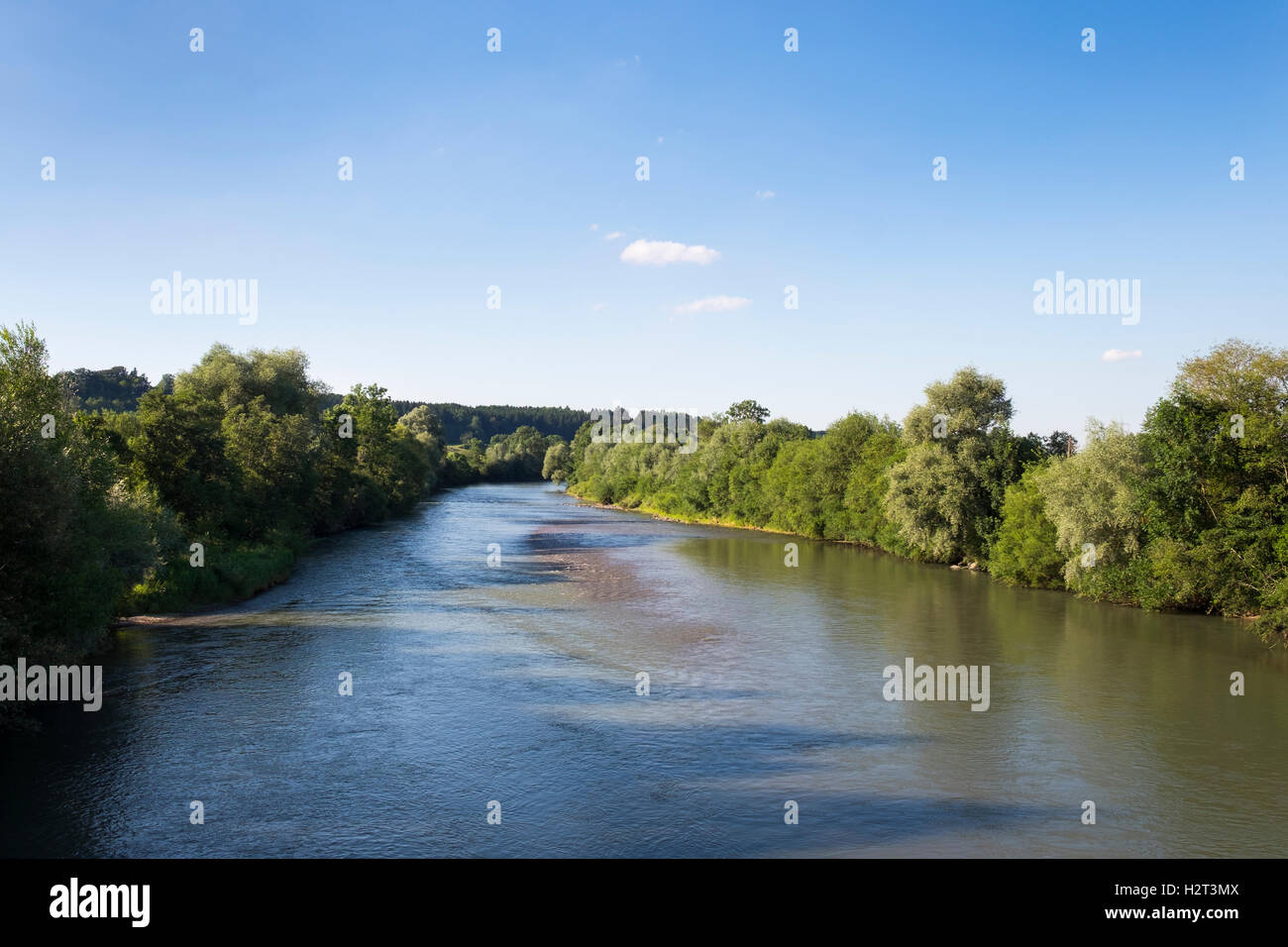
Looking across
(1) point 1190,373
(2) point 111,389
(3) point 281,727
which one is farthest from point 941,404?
(2) point 111,389

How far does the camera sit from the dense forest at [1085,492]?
3025cm

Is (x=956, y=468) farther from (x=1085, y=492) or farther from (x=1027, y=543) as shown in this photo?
(x=1085, y=492)

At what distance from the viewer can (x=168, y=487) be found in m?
37.3

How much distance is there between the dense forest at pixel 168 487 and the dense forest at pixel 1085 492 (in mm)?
35523

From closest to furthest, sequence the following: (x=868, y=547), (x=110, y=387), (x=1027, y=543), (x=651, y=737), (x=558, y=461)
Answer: (x=651, y=737)
(x=1027, y=543)
(x=868, y=547)
(x=110, y=387)
(x=558, y=461)

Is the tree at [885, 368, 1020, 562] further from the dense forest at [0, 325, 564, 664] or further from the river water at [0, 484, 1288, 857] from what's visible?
the dense forest at [0, 325, 564, 664]

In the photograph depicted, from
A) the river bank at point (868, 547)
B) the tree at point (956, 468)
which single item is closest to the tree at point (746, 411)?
the river bank at point (868, 547)

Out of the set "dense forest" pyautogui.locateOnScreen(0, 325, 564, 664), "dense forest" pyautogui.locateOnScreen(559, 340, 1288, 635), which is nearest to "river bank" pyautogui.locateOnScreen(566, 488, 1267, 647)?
"dense forest" pyautogui.locateOnScreen(559, 340, 1288, 635)

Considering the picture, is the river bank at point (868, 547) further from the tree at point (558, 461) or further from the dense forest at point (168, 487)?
the tree at point (558, 461)

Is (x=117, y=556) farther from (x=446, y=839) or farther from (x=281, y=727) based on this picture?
(x=446, y=839)

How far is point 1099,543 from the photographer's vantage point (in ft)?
123

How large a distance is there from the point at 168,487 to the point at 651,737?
28.7 meters

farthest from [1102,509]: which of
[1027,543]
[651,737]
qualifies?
[651,737]

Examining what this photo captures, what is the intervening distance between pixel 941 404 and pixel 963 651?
27.3 m
